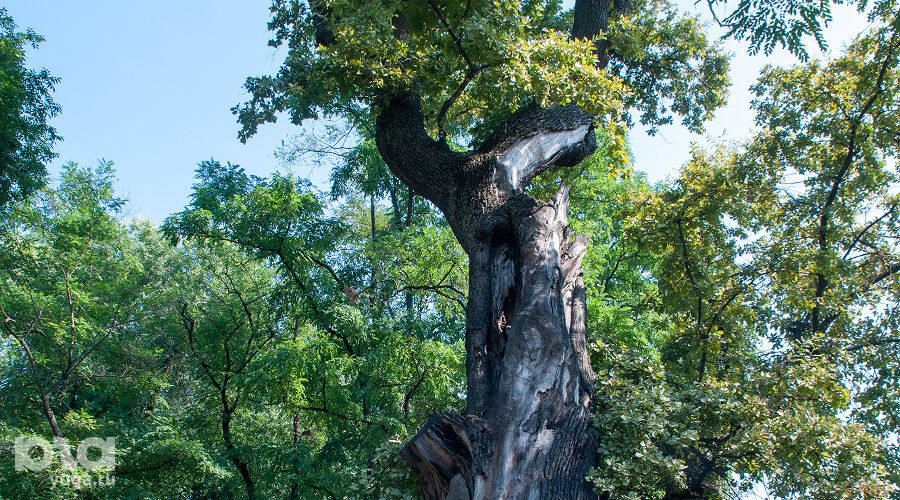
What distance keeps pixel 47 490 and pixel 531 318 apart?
797cm

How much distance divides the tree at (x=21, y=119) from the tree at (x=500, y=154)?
30.1ft

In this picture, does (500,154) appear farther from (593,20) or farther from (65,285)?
(65,285)

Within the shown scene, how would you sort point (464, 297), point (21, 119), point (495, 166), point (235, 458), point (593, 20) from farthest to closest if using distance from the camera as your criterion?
1. point (21, 119)
2. point (235, 458)
3. point (464, 297)
4. point (593, 20)
5. point (495, 166)

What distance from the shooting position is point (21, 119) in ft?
47.0

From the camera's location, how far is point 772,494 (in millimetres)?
4230

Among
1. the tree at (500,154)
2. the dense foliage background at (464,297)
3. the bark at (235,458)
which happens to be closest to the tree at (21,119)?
the dense foliage background at (464,297)

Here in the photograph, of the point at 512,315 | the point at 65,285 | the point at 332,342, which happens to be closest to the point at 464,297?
the point at 332,342

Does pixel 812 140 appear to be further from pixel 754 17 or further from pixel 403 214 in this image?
pixel 403 214

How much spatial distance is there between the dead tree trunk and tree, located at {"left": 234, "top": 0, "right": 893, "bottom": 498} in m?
0.01

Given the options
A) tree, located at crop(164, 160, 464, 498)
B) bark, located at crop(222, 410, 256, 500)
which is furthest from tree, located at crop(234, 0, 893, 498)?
bark, located at crop(222, 410, 256, 500)

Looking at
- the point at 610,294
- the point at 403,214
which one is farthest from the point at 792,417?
the point at 403,214

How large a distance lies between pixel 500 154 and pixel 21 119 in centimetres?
1331

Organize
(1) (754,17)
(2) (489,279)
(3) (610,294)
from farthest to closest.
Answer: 1. (3) (610,294)
2. (2) (489,279)
3. (1) (754,17)

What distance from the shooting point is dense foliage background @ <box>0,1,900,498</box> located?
4543 millimetres
